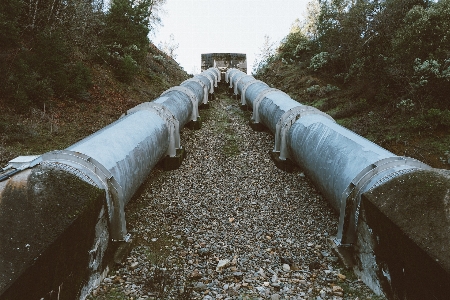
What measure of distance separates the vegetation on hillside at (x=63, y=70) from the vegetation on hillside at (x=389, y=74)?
7417 millimetres

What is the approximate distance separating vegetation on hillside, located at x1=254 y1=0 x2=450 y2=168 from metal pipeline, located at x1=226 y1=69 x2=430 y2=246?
2582 millimetres

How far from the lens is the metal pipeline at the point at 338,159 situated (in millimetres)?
4012

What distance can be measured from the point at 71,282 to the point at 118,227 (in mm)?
1091

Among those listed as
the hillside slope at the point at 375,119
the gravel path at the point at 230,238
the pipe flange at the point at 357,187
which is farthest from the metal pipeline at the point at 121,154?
the hillside slope at the point at 375,119

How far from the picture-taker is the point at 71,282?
3.19 m

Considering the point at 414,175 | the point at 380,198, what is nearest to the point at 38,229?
the point at 380,198

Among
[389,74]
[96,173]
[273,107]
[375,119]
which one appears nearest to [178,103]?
[273,107]

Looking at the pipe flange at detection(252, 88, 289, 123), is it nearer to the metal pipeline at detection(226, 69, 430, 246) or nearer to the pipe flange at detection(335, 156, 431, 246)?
the metal pipeline at detection(226, 69, 430, 246)

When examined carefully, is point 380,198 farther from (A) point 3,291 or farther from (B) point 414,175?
(A) point 3,291

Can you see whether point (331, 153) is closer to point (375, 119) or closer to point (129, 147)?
point (129, 147)

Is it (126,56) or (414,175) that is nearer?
(414,175)

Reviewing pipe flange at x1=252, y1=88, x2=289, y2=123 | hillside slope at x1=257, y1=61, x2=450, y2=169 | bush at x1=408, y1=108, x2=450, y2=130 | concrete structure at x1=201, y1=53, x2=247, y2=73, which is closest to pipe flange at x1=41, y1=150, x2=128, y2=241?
hillside slope at x1=257, y1=61, x2=450, y2=169

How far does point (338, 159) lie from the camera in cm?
484

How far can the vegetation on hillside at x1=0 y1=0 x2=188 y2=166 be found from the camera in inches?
335
